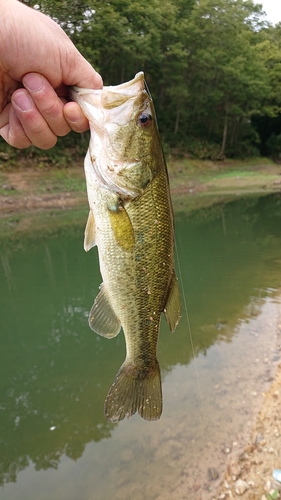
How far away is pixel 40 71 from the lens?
6.79 ft

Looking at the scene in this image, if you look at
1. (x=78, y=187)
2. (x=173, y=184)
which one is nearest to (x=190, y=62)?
(x=173, y=184)

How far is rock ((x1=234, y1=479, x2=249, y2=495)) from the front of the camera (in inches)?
140

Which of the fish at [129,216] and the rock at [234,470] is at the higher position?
the fish at [129,216]

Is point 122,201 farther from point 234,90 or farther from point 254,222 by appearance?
point 234,90

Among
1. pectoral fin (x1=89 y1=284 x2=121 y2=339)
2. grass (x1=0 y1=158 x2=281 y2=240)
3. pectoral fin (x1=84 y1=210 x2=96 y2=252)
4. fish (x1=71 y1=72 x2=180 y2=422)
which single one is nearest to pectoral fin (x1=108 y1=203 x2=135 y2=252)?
fish (x1=71 y1=72 x2=180 y2=422)

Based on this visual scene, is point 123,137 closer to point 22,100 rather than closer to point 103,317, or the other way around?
point 22,100

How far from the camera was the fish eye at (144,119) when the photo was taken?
6.68 feet

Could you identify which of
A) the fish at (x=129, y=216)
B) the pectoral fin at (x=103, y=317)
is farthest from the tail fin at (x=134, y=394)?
the pectoral fin at (x=103, y=317)

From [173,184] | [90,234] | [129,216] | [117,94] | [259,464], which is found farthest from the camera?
[173,184]

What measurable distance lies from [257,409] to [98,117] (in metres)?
4.15

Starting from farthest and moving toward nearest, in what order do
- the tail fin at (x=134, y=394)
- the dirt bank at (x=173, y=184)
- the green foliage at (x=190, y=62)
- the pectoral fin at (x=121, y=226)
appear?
the green foliage at (x=190, y=62), the dirt bank at (x=173, y=184), the tail fin at (x=134, y=394), the pectoral fin at (x=121, y=226)

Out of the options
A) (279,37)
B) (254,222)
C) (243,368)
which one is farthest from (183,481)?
(279,37)

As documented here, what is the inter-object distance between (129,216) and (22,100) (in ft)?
2.89

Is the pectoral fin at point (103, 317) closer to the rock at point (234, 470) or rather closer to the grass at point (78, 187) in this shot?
the rock at point (234, 470)
